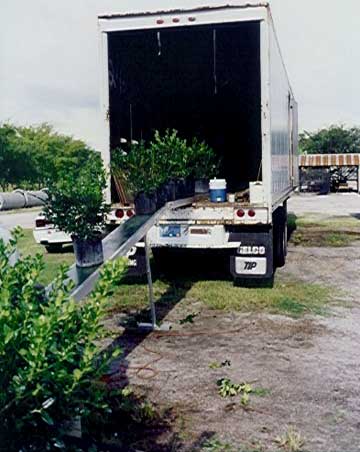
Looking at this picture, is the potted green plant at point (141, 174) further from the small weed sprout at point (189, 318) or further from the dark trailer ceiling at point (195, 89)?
the small weed sprout at point (189, 318)

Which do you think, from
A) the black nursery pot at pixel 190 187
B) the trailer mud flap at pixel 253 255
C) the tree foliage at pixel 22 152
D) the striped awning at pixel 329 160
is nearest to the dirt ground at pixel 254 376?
the trailer mud flap at pixel 253 255

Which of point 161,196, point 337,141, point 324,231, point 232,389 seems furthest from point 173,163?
point 337,141

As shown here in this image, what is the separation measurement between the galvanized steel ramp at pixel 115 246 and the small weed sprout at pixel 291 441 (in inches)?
54.1

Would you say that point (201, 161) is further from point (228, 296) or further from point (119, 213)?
point (228, 296)

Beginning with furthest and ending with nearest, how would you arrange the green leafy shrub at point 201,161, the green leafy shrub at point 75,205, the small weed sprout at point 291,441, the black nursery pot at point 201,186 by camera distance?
1. the black nursery pot at point 201,186
2. the green leafy shrub at point 201,161
3. the green leafy shrub at point 75,205
4. the small weed sprout at point 291,441

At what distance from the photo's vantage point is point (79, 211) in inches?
163

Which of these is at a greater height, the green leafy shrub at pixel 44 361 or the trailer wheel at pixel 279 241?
the green leafy shrub at pixel 44 361

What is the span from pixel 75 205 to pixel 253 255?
312 cm

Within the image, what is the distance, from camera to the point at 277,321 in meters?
5.90

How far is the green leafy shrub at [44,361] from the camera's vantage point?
2.09m

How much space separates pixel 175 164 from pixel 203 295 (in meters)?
1.63

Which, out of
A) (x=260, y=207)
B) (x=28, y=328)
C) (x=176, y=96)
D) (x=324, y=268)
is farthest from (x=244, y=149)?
(x=28, y=328)

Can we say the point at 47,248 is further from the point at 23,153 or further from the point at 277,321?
the point at 23,153

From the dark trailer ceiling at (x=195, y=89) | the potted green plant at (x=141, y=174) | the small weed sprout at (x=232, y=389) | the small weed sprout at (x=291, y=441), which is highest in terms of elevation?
the dark trailer ceiling at (x=195, y=89)
